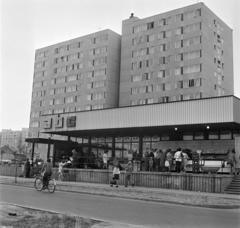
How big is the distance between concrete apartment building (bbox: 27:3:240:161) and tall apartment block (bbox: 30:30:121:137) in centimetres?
22

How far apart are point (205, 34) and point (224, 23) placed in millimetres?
9513

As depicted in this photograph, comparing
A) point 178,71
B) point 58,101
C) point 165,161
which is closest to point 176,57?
point 178,71

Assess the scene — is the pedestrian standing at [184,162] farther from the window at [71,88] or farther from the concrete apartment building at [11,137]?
the concrete apartment building at [11,137]

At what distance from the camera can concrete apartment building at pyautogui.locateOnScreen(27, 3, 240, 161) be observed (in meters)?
30.9

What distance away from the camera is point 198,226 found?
9695 millimetres

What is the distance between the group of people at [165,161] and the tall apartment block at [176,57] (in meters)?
38.3

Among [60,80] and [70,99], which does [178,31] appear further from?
[60,80]

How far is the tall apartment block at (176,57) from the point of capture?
6406cm

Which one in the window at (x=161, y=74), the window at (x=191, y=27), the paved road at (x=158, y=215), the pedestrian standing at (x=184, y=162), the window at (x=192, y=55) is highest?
the window at (x=191, y=27)

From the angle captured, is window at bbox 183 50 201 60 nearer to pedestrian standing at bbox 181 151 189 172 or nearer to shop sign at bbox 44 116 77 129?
shop sign at bbox 44 116 77 129

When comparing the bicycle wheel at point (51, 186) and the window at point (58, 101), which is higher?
the window at point (58, 101)

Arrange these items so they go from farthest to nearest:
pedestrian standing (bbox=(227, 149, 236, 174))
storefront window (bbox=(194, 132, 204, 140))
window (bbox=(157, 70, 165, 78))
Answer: window (bbox=(157, 70, 165, 78)) → storefront window (bbox=(194, 132, 204, 140)) → pedestrian standing (bbox=(227, 149, 236, 174))

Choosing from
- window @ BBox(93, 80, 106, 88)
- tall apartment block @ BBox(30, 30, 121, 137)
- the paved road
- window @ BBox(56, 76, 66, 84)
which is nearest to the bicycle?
the paved road

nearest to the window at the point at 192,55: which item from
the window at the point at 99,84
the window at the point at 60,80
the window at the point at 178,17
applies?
the window at the point at 178,17
